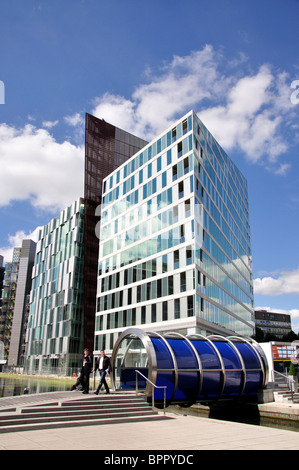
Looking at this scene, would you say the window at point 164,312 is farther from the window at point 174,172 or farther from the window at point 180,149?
the window at point 180,149

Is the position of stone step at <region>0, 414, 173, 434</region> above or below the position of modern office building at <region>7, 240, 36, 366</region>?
below

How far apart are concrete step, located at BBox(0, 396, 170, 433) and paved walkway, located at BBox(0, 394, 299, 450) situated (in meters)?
0.45

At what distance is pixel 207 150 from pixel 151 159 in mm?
7612

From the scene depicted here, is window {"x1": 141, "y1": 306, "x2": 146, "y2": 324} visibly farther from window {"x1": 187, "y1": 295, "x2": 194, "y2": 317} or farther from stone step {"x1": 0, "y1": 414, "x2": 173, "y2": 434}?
stone step {"x1": 0, "y1": 414, "x2": 173, "y2": 434}

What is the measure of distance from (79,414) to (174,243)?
31.4 m

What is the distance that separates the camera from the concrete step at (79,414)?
10.3 m

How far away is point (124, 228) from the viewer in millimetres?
54625

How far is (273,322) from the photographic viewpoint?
15562cm

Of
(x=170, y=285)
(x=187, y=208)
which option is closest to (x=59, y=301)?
(x=170, y=285)

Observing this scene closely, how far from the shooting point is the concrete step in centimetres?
1030

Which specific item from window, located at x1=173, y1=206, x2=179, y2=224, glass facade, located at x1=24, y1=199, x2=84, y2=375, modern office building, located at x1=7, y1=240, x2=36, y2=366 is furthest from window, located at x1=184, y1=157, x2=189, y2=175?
modern office building, located at x1=7, y1=240, x2=36, y2=366

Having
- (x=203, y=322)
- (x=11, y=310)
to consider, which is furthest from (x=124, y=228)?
(x=11, y=310)

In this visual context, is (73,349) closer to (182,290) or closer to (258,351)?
(182,290)

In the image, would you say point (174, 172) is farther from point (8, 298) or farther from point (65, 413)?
point (8, 298)
